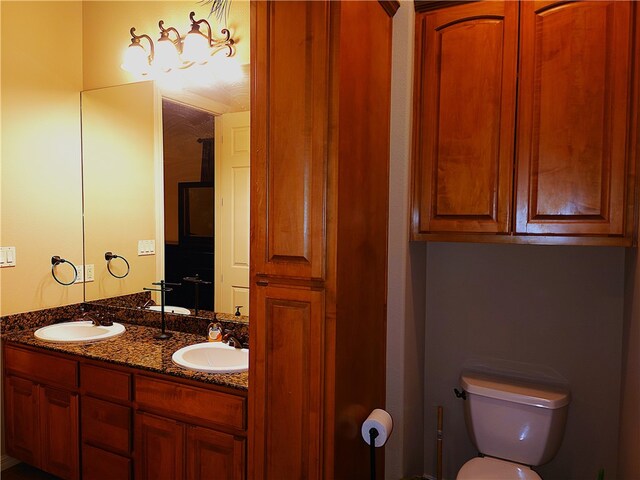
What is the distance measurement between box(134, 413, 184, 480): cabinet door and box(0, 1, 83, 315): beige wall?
4.18ft

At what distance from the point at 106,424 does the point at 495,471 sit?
5.97 ft

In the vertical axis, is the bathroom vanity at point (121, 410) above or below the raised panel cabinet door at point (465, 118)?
below

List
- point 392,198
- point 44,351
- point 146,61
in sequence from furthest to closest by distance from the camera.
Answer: point 146,61 < point 44,351 < point 392,198

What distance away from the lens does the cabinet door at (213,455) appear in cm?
171

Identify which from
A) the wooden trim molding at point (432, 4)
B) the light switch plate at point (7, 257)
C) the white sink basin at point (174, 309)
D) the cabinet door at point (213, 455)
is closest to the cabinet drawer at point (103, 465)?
the cabinet door at point (213, 455)

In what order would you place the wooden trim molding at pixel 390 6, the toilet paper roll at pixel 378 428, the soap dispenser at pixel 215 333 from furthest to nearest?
the soap dispenser at pixel 215 333 → the wooden trim molding at pixel 390 6 → the toilet paper roll at pixel 378 428

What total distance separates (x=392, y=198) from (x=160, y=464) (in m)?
1.59

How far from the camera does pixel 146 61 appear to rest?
2609mm

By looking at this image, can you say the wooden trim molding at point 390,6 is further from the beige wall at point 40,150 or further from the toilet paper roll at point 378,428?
the beige wall at point 40,150

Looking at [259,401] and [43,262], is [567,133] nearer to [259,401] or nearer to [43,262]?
[259,401]

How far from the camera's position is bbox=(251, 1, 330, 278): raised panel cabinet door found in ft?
4.43

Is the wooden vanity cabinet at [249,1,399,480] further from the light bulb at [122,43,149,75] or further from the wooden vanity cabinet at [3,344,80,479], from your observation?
the light bulb at [122,43,149,75]

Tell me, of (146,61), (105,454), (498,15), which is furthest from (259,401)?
(146,61)

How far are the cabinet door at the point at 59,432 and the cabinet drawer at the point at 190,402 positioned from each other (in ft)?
1.77
